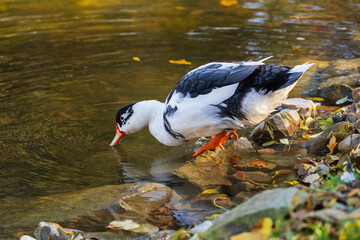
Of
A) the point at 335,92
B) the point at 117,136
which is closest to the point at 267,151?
the point at 117,136

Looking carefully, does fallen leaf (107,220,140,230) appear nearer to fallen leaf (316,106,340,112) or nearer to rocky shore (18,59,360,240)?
rocky shore (18,59,360,240)

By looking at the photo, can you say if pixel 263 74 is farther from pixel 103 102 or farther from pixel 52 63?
pixel 52 63

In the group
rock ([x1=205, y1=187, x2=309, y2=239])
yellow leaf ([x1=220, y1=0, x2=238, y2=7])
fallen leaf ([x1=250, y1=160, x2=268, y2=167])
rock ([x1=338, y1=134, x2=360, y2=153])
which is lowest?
fallen leaf ([x1=250, y1=160, x2=268, y2=167])

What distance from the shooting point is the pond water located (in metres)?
4.42

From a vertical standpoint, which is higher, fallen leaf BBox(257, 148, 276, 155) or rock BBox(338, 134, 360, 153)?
rock BBox(338, 134, 360, 153)

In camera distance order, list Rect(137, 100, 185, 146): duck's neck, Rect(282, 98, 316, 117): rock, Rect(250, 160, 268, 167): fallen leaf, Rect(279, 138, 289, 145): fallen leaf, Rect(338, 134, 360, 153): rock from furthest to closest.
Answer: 1. Rect(282, 98, 316, 117): rock
2. Rect(279, 138, 289, 145): fallen leaf
3. Rect(137, 100, 185, 146): duck's neck
4. Rect(250, 160, 268, 167): fallen leaf
5. Rect(338, 134, 360, 153): rock

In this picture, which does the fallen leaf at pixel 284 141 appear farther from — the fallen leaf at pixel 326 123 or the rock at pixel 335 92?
the rock at pixel 335 92

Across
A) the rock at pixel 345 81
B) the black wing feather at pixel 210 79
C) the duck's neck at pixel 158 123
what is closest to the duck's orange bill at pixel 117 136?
the duck's neck at pixel 158 123

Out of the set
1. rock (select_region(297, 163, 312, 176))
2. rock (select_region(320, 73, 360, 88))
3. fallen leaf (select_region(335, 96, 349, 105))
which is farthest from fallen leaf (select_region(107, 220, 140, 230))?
rock (select_region(320, 73, 360, 88))

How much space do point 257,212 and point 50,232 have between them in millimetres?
1564

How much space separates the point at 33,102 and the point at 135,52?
7.83ft

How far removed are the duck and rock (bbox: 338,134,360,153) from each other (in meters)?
0.63

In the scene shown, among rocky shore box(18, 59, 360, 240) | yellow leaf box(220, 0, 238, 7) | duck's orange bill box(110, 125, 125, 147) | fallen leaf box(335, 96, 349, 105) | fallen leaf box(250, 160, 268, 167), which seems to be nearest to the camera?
rocky shore box(18, 59, 360, 240)

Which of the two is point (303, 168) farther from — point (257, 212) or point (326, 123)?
point (257, 212)
